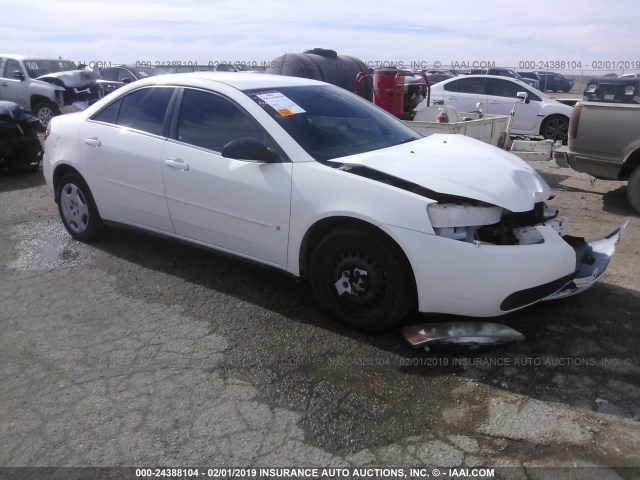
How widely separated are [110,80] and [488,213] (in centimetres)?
1700

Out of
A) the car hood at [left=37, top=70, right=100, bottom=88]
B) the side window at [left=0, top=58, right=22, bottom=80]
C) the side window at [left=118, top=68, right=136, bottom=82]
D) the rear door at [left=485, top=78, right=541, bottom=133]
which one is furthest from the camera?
the side window at [left=118, top=68, right=136, bottom=82]

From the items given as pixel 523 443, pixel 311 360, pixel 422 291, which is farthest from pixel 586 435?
pixel 311 360

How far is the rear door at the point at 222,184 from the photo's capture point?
3.63 metres

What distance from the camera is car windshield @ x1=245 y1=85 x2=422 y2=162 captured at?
3.72 metres

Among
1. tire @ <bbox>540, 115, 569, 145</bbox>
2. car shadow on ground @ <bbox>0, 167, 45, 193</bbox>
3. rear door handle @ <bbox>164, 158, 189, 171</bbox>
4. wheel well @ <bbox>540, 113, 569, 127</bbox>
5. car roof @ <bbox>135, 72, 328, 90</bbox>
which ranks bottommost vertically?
car shadow on ground @ <bbox>0, 167, 45, 193</bbox>

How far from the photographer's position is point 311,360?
10.7ft

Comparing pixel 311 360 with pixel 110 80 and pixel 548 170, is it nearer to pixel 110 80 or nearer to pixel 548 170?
pixel 548 170

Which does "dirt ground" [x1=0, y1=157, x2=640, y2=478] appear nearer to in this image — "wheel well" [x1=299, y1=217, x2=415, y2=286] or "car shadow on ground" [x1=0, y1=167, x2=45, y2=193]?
"wheel well" [x1=299, y1=217, x2=415, y2=286]

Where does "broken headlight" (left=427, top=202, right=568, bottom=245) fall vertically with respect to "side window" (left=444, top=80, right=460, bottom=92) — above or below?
above

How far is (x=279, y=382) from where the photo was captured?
3.05 meters

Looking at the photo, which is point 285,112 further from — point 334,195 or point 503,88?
point 503,88

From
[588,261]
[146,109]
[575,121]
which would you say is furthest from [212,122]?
[575,121]

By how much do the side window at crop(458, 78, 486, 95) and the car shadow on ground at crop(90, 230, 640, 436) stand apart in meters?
9.37

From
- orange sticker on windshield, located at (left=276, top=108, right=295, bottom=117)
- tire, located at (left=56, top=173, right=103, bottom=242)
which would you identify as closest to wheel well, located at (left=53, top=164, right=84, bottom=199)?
tire, located at (left=56, top=173, right=103, bottom=242)
